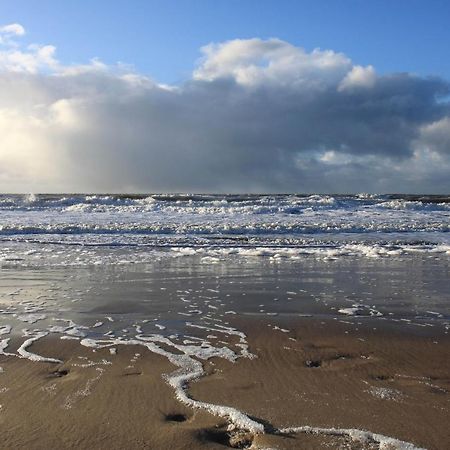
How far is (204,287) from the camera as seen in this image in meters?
8.25

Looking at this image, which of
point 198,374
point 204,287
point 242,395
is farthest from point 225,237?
point 242,395

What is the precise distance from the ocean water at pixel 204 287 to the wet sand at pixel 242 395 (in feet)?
0.49

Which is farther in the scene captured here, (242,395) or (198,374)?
(198,374)

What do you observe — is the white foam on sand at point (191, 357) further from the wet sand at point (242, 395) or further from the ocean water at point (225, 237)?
the ocean water at point (225, 237)

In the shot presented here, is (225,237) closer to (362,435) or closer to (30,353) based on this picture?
(30,353)

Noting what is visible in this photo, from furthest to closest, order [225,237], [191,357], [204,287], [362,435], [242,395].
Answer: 1. [225,237]
2. [204,287]
3. [191,357]
4. [242,395]
5. [362,435]

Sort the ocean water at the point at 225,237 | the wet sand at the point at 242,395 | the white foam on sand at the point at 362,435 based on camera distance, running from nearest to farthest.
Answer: the white foam on sand at the point at 362,435
the wet sand at the point at 242,395
the ocean water at the point at 225,237

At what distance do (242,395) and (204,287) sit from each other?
4.63m

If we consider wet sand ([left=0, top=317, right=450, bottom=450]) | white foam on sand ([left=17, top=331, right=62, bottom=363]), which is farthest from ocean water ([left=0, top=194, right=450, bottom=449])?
wet sand ([left=0, top=317, right=450, bottom=450])

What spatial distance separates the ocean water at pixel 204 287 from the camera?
17.5 feet

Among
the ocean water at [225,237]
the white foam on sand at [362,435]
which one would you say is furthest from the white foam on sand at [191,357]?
the ocean water at [225,237]

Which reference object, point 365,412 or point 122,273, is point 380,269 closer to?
point 122,273

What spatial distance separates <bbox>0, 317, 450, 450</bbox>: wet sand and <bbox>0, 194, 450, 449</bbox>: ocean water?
5.8 inches

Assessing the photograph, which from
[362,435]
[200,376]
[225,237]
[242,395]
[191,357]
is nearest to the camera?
[362,435]
